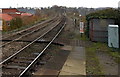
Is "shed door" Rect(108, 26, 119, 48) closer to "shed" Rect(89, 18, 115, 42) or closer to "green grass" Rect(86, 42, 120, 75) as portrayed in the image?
"green grass" Rect(86, 42, 120, 75)

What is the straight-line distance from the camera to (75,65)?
28.7 ft

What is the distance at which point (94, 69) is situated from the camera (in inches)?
321

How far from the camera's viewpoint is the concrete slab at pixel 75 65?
7758mm

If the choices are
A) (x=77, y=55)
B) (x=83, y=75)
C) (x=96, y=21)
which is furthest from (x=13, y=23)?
(x=83, y=75)

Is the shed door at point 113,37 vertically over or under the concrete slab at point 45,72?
over

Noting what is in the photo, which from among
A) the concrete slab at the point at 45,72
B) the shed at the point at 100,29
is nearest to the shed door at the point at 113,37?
the shed at the point at 100,29

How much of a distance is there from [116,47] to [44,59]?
4496 mm

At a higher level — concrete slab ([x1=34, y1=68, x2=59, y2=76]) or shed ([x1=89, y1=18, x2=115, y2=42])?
shed ([x1=89, y1=18, x2=115, y2=42])

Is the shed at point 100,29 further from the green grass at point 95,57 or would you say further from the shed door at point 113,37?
the shed door at point 113,37

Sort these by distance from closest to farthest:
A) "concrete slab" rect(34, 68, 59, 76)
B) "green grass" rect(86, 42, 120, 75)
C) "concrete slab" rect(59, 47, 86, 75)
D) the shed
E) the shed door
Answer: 1. "concrete slab" rect(34, 68, 59, 76)
2. "concrete slab" rect(59, 47, 86, 75)
3. "green grass" rect(86, 42, 120, 75)
4. the shed door
5. the shed

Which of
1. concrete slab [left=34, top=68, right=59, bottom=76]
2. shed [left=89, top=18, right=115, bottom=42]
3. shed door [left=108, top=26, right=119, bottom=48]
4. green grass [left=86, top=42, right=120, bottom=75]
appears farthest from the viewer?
shed [left=89, top=18, right=115, bottom=42]

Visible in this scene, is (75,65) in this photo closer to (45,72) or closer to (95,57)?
(45,72)

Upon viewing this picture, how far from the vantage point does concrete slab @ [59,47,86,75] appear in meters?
7.76

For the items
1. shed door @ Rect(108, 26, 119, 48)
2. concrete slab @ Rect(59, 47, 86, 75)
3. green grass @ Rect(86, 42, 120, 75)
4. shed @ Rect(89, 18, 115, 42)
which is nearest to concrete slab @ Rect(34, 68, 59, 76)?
concrete slab @ Rect(59, 47, 86, 75)
